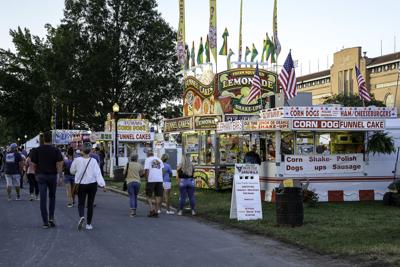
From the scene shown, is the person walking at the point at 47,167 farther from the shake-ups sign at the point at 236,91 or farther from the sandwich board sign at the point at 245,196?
the shake-ups sign at the point at 236,91

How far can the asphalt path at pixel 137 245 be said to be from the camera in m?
9.28

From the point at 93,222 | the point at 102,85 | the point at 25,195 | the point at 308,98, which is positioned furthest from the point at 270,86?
the point at 102,85

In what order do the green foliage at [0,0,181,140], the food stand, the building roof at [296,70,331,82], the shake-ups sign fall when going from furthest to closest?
the building roof at [296,70,331,82] → the green foliage at [0,0,181,140] → the shake-ups sign → the food stand

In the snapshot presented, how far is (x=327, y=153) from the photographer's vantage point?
20.8m

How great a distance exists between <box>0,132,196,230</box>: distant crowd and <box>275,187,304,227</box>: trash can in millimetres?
3822

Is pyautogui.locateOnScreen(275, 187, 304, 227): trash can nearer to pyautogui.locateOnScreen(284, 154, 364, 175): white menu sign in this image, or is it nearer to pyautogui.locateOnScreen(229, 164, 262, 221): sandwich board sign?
pyautogui.locateOnScreen(229, 164, 262, 221): sandwich board sign

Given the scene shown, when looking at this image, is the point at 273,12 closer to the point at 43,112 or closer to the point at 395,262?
the point at 395,262

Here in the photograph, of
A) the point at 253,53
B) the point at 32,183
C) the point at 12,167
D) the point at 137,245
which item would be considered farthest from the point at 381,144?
the point at 253,53

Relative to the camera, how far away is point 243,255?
10.0 meters

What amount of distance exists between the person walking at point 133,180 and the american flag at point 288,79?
662 centimetres

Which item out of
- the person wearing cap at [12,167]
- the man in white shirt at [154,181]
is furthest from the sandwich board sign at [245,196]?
the person wearing cap at [12,167]

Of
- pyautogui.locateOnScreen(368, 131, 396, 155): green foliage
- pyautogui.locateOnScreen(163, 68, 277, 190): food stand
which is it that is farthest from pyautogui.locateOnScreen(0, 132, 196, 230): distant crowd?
pyautogui.locateOnScreen(368, 131, 396, 155): green foliage

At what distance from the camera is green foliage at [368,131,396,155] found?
20.3 meters

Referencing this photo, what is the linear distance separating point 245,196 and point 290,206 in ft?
6.13
